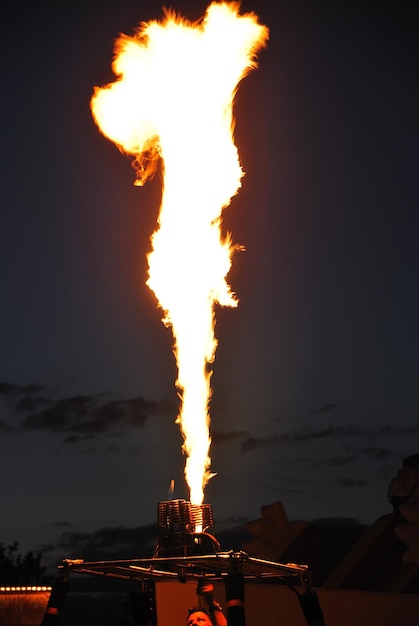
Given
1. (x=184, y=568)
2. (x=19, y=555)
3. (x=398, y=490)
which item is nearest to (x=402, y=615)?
(x=398, y=490)

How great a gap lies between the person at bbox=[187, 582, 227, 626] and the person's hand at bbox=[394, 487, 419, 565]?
9.07 meters

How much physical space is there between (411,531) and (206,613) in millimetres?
9641

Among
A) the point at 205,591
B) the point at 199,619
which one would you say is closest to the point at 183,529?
the point at 199,619

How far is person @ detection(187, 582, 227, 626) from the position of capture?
31.7 ft

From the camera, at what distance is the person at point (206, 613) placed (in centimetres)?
965

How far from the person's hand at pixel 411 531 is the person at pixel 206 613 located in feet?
29.8

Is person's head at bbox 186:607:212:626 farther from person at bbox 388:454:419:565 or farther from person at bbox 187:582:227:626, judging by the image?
person at bbox 388:454:419:565

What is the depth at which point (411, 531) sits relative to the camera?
1861 cm

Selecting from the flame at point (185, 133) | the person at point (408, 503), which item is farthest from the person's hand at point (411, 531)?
the flame at point (185, 133)

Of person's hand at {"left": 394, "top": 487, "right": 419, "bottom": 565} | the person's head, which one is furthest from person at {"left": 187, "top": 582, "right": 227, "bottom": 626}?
person's hand at {"left": 394, "top": 487, "right": 419, "bottom": 565}

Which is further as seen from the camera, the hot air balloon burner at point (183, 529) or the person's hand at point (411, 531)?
the person's hand at point (411, 531)

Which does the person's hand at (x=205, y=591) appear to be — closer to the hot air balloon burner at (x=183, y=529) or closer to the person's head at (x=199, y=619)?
the person's head at (x=199, y=619)

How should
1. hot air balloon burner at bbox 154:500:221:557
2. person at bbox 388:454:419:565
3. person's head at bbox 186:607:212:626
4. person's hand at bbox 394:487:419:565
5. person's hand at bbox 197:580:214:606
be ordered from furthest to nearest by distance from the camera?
person at bbox 388:454:419:565, person's hand at bbox 394:487:419:565, person's hand at bbox 197:580:214:606, person's head at bbox 186:607:212:626, hot air balloon burner at bbox 154:500:221:557

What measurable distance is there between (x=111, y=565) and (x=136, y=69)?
9.41 metres
